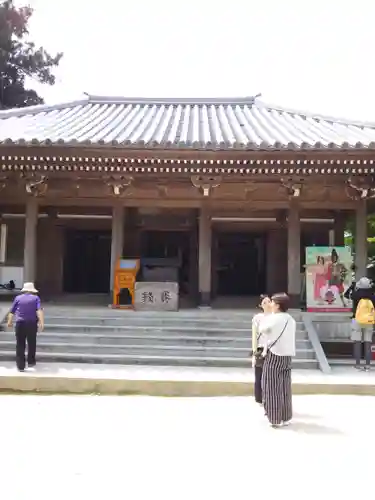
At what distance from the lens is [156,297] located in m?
9.41

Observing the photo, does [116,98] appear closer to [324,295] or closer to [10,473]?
[324,295]

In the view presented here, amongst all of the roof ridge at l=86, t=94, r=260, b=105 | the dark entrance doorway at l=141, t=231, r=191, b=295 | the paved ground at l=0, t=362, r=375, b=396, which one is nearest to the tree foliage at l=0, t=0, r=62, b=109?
the roof ridge at l=86, t=94, r=260, b=105

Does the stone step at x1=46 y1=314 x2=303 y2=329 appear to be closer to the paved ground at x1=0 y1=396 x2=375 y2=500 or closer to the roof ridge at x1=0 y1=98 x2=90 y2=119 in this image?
the paved ground at x1=0 y1=396 x2=375 y2=500

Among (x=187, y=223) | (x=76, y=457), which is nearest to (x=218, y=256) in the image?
(x=187, y=223)

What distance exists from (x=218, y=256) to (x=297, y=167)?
3990 mm

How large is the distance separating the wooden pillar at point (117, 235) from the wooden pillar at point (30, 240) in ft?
5.37

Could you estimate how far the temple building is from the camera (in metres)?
8.62

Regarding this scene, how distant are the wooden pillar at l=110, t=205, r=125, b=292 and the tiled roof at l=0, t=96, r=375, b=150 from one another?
1.54 metres

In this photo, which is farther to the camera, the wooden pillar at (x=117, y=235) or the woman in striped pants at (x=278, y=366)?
the wooden pillar at (x=117, y=235)

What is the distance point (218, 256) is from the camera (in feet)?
39.9

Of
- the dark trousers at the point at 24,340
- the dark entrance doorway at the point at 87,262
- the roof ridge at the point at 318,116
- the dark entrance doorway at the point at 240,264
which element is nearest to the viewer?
the dark trousers at the point at 24,340

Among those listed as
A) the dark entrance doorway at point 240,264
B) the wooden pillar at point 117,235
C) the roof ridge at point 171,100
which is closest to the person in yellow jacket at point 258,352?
the wooden pillar at point 117,235

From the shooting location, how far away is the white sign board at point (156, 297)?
9375mm

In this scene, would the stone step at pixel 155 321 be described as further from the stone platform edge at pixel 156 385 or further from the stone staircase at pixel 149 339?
the stone platform edge at pixel 156 385
